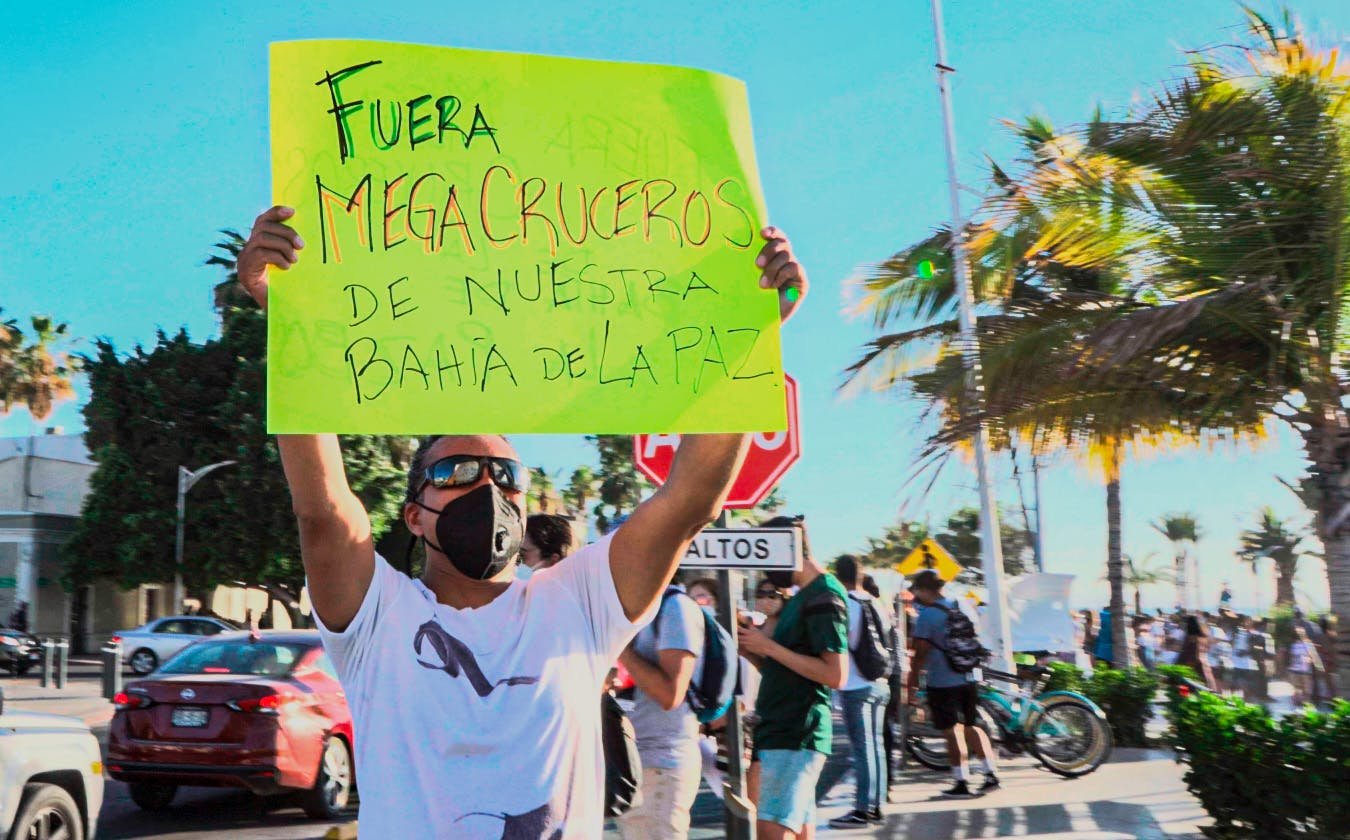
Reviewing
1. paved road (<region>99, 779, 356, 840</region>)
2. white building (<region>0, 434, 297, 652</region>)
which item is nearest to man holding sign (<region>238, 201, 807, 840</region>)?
paved road (<region>99, 779, 356, 840</region>)

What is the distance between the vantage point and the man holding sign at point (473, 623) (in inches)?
80.8

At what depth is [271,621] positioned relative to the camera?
50312mm

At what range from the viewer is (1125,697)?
46.5 ft

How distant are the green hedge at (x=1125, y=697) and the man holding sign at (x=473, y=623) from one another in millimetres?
13177

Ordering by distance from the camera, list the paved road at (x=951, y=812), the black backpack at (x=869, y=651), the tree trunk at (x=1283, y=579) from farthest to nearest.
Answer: the tree trunk at (x=1283, y=579) → the paved road at (x=951, y=812) → the black backpack at (x=869, y=651)

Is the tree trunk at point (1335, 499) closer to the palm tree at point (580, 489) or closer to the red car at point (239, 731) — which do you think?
the red car at point (239, 731)

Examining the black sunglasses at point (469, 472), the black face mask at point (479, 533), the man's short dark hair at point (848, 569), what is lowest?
the man's short dark hair at point (848, 569)

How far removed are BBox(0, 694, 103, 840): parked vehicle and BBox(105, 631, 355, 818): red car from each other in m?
2.40

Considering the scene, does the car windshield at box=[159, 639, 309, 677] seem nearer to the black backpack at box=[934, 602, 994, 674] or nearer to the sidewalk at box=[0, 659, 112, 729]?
the sidewalk at box=[0, 659, 112, 729]

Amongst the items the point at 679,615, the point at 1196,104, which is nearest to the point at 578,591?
the point at 679,615

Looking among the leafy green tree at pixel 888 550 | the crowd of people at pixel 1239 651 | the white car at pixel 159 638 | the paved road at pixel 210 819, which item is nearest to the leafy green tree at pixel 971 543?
the leafy green tree at pixel 888 550

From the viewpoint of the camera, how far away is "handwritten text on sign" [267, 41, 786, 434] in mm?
2242

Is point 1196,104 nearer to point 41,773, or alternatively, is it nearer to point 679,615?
point 679,615

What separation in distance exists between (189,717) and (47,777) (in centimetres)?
312
